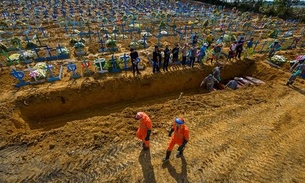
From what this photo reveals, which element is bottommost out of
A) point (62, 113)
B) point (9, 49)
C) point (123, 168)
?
point (62, 113)

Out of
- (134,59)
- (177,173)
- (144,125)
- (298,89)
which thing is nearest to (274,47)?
(298,89)

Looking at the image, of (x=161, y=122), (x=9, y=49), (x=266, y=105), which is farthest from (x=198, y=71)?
(x=9, y=49)

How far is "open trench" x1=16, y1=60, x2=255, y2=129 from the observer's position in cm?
867

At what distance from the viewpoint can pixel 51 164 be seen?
229 inches

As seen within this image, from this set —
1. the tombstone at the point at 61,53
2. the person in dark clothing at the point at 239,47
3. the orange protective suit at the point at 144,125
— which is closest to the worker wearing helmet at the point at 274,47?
the person in dark clothing at the point at 239,47

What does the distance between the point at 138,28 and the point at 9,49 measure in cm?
1081

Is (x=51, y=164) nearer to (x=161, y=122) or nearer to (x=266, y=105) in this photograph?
(x=161, y=122)

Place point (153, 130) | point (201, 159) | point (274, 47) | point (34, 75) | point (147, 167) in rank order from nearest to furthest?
point (147, 167) < point (201, 159) < point (153, 130) < point (34, 75) < point (274, 47)

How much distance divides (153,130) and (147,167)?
1636 mm

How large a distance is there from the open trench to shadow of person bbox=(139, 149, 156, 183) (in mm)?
4180

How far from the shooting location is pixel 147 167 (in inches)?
230

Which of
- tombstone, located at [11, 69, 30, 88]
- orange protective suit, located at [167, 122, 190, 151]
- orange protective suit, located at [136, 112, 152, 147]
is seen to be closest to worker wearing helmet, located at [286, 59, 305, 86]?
orange protective suit, located at [167, 122, 190, 151]

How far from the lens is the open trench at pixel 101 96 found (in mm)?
8672

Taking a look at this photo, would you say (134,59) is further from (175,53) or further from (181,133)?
(181,133)
